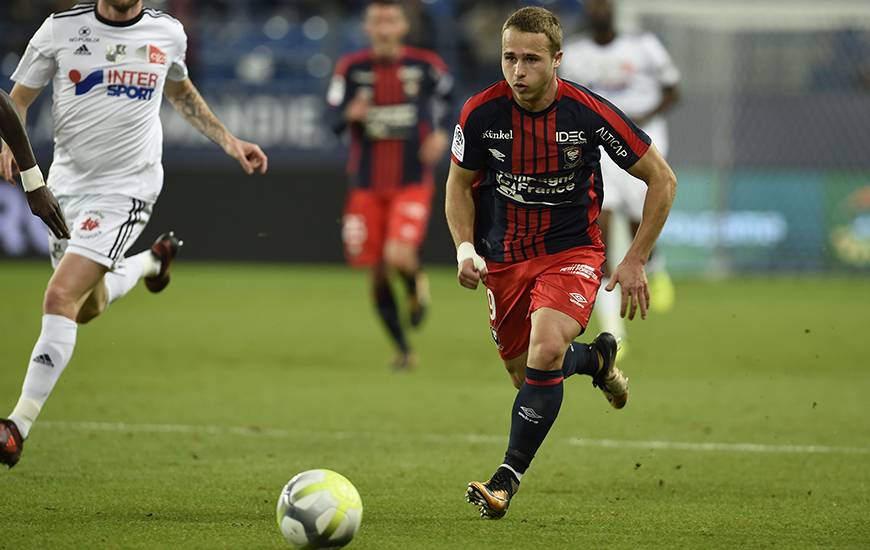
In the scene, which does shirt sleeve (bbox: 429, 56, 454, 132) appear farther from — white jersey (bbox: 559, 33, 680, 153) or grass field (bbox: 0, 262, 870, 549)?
grass field (bbox: 0, 262, 870, 549)

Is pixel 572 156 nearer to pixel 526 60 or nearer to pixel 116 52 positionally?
pixel 526 60

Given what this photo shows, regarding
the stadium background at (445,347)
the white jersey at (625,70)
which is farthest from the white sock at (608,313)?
the white jersey at (625,70)

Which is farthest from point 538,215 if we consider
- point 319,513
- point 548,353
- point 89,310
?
point 89,310

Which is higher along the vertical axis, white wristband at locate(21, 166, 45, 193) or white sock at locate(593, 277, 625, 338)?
white wristband at locate(21, 166, 45, 193)

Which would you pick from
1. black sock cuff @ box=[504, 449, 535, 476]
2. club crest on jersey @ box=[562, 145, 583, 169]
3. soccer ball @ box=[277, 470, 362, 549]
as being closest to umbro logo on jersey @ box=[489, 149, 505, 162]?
club crest on jersey @ box=[562, 145, 583, 169]

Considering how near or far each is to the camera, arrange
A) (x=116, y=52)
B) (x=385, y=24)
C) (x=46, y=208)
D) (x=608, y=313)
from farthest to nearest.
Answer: (x=385, y=24), (x=608, y=313), (x=116, y=52), (x=46, y=208)

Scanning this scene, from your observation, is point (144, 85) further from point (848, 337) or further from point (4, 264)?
point (4, 264)

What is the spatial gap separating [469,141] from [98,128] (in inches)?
77.3

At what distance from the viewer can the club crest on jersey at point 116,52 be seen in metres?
6.87

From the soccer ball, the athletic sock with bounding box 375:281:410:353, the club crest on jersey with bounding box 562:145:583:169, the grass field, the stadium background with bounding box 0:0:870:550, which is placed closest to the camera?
the soccer ball

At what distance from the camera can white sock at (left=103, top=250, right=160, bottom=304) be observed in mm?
7812

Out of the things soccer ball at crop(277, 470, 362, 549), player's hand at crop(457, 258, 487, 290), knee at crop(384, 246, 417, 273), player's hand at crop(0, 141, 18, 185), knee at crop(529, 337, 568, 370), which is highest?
player's hand at crop(0, 141, 18, 185)

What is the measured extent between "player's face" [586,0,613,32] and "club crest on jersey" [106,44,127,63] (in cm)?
554

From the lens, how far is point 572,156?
6.11 metres
